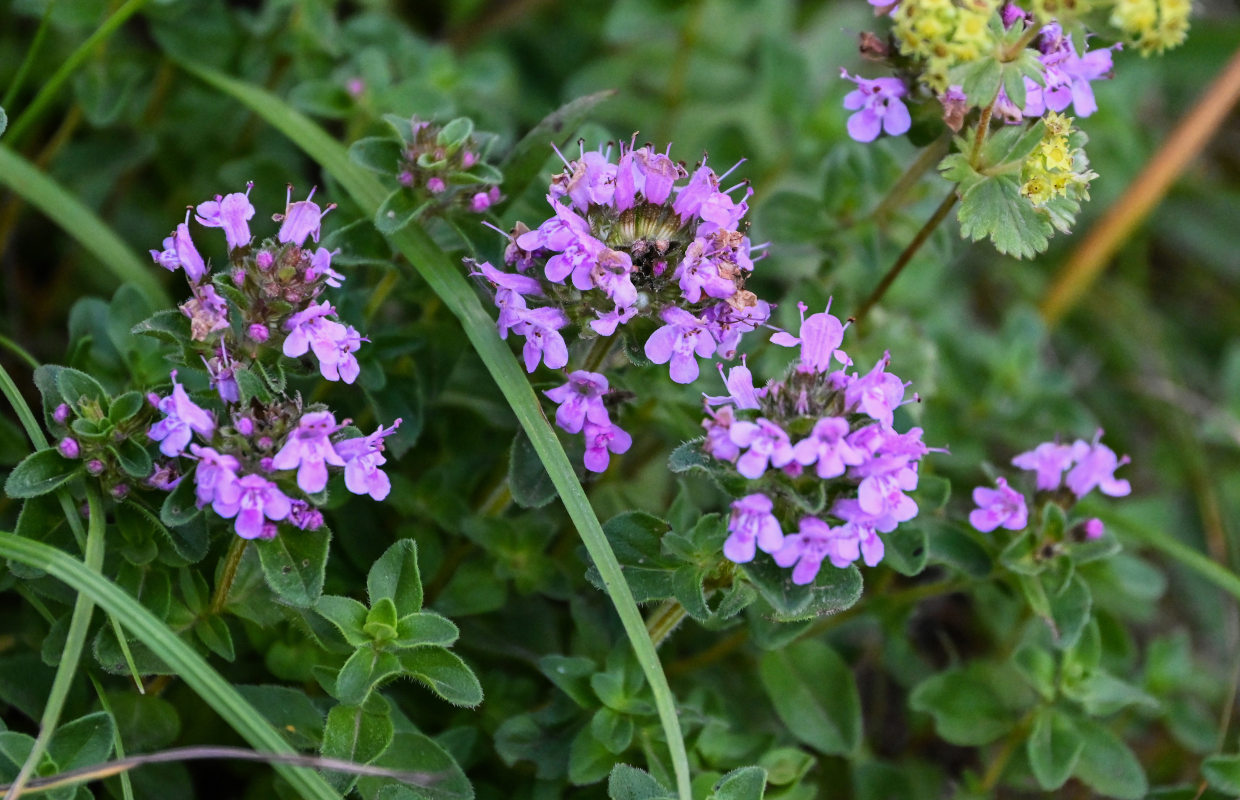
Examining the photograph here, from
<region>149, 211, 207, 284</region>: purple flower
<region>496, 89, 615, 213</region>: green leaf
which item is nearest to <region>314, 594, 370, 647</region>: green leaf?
<region>149, 211, 207, 284</region>: purple flower

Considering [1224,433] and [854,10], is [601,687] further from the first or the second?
[854,10]

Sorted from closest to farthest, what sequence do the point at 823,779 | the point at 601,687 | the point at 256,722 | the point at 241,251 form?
1. the point at 256,722
2. the point at 241,251
3. the point at 601,687
4. the point at 823,779

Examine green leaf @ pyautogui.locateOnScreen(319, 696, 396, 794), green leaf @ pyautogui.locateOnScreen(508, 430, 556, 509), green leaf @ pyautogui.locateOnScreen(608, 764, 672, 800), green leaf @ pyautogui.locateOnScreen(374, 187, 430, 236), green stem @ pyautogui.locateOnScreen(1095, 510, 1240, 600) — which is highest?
green leaf @ pyautogui.locateOnScreen(374, 187, 430, 236)

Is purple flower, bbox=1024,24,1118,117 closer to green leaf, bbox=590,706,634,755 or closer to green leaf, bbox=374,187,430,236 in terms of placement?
green leaf, bbox=374,187,430,236

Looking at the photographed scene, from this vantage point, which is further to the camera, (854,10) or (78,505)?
(854,10)

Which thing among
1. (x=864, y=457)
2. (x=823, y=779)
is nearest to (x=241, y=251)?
(x=864, y=457)

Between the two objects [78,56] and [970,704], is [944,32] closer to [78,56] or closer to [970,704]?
[970,704]
